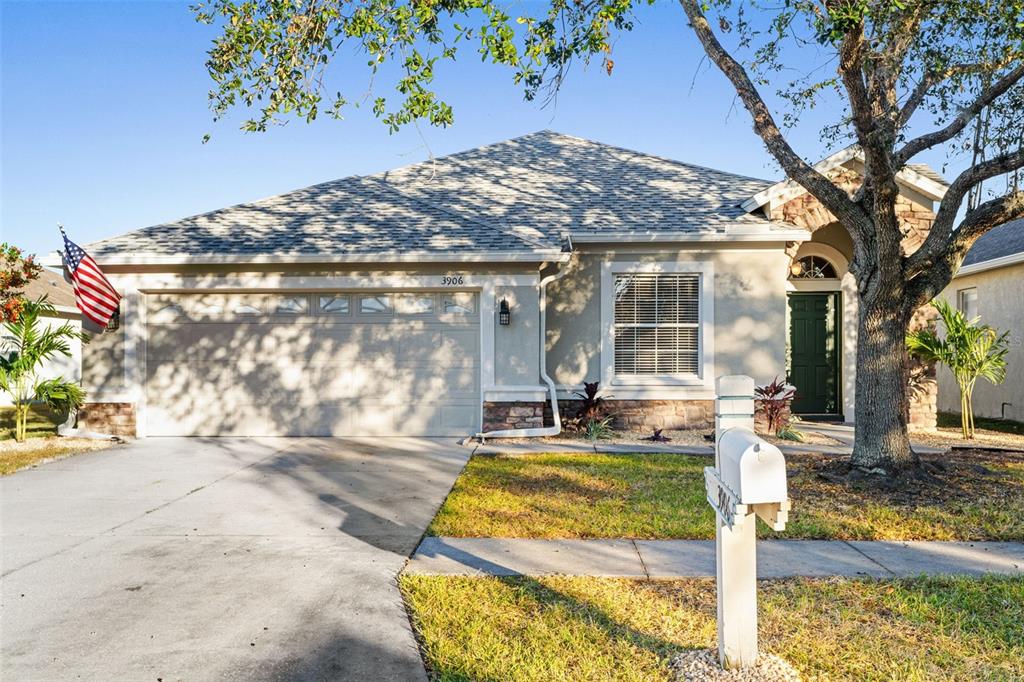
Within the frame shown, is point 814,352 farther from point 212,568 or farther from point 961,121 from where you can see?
point 212,568

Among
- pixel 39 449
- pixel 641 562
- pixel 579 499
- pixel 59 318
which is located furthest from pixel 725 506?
pixel 59 318

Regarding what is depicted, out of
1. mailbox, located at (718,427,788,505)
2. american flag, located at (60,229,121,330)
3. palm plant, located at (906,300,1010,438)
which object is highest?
american flag, located at (60,229,121,330)

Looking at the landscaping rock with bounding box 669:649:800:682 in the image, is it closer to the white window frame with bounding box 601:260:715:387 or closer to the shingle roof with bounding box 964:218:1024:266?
the white window frame with bounding box 601:260:715:387

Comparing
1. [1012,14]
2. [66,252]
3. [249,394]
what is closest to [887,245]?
[1012,14]

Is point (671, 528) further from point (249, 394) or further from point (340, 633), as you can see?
point (249, 394)

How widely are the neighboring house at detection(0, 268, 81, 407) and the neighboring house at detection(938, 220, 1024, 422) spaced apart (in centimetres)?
2123

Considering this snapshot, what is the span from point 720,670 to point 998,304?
1442cm

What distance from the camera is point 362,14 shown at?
6328mm

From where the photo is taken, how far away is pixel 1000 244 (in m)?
14.8

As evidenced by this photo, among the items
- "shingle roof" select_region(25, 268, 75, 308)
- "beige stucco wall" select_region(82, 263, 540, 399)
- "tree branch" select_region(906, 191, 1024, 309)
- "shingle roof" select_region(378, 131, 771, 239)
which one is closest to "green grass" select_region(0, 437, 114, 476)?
"beige stucco wall" select_region(82, 263, 540, 399)

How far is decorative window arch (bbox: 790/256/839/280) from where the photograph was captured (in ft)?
41.2

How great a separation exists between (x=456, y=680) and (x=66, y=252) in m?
9.59

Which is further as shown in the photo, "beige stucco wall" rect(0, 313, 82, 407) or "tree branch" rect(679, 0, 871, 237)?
"beige stucco wall" rect(0, 313, 82, 407)

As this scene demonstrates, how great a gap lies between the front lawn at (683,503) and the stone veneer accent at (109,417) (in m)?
6.04
